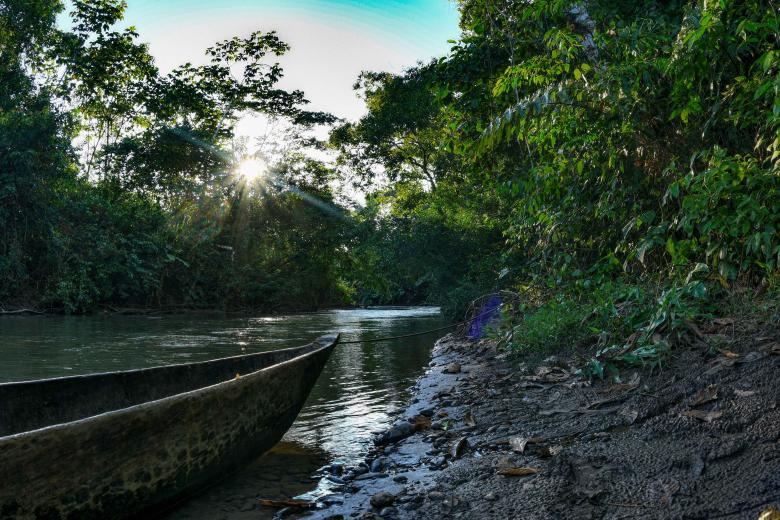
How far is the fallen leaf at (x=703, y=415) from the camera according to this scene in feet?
8.90

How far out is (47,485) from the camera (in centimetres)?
216

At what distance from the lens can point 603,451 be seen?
9.20 ft

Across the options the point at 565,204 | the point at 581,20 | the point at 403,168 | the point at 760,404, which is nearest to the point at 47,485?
the point at 760,404

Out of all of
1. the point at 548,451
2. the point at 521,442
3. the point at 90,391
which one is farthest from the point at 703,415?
the point at 90,391

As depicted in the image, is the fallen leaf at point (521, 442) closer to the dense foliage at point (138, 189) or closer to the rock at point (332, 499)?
the rock at point (332, 499)

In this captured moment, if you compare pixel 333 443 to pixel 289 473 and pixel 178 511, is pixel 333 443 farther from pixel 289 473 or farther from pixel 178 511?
pixel 178 511

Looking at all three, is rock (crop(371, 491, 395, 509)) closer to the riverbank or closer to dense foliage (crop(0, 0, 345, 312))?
the riverbank

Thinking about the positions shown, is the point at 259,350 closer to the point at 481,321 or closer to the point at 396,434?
the point at 481,321

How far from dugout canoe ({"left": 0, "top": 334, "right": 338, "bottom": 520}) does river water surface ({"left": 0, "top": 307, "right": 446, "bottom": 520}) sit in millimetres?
197

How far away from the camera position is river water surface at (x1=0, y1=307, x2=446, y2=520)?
340 centimetres

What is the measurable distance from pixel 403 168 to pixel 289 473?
19281mm

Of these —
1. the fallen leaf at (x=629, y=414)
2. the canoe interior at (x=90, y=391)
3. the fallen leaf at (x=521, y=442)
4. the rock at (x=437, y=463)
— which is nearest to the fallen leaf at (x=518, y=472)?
the fallen leaf at (x=521, y=442)

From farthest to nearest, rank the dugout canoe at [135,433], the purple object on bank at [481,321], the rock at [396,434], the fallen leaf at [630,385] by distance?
the purple object on bank at [481,321] < the rock at [396,434] < the fallen leaf at [630,385] < the dugout canoe at [135,433]

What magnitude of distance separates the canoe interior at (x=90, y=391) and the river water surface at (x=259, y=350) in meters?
0.88
